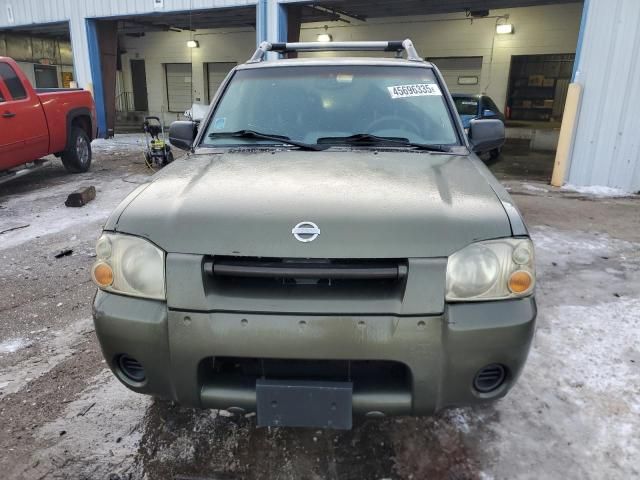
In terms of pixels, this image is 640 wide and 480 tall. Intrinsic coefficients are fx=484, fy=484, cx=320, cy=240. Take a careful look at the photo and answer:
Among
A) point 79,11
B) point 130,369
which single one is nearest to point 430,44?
point 79,11

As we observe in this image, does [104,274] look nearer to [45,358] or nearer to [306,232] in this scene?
[306,232]

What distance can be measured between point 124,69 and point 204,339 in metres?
24.4

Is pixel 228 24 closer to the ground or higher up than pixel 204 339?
higher up

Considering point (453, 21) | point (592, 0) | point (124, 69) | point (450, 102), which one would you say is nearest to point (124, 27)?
point (124, 69)

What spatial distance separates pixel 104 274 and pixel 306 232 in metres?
A: 0.89

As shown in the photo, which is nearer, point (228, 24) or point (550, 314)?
point (550, 314)

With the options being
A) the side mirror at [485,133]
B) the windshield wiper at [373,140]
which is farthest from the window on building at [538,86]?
the windshield wiper at [373,140]

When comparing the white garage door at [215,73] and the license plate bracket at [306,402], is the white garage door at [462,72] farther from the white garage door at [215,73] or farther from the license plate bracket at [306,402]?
the license plate bracket at [306,402]

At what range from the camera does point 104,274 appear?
2041 mm

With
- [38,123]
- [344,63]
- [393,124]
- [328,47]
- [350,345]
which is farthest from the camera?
[38,123]

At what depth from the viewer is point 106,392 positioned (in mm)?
2850

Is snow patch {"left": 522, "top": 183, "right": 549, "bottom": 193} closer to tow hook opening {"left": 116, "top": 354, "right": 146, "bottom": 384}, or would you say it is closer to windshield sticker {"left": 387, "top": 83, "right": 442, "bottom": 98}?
windshield sticker {"left": 387, "top": 83, "right": 442, "bottom": 98}

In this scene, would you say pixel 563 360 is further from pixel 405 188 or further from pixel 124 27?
pixel 124 27

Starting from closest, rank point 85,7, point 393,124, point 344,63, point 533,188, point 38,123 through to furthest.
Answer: point 393,124 → point 344,63 → point 38,123 → point 533,188 → point 85,7
